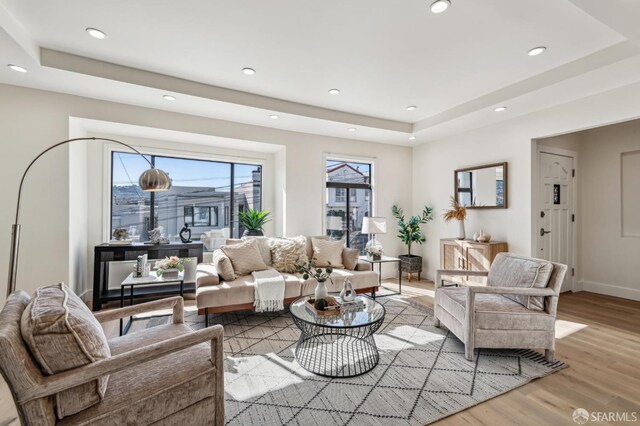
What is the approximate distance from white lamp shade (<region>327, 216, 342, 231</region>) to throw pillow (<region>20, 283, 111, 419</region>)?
4.34 meters

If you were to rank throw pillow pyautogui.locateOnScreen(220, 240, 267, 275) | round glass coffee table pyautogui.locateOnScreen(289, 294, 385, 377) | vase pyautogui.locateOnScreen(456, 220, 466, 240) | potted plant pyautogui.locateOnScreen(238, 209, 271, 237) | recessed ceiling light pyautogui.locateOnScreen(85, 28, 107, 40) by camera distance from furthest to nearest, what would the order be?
potted plant pyautogui.locateOnScreen(238, 209, 271, 237) → vase pyautogui.locateOnScreen(456, 220, 466, 240) → throw pillow pyautogui.locateOnScreen(220, 240, 267, 275) → recessed ceiling light pyautogui.locateOnScreen(85, 28, 107, 40) → round glass coffee table pyautogui.locateOnScreen(289, 294, 385, 377)

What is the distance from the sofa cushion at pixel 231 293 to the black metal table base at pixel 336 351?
2.31 feet

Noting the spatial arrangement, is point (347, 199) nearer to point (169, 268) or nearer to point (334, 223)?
point (334, 223)

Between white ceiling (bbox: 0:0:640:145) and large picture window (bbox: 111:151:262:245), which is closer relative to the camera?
white ceiling (bbox: 0:0:640:145)

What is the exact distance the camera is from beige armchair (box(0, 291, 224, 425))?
1.19 metres

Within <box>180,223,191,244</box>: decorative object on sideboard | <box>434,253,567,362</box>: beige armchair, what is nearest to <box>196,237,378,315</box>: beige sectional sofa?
<box>180,223,191,244</box>: decorative object on sideboard

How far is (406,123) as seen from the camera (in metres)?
5.10

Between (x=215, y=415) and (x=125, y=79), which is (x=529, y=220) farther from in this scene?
Answer: (x=125, y=79)

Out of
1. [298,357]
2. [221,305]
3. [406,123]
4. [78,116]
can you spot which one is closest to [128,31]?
[78,116]

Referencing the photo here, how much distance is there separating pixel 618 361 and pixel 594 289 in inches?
108

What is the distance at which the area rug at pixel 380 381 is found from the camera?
76.8 inches

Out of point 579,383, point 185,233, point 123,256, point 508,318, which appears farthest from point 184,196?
point 579,383

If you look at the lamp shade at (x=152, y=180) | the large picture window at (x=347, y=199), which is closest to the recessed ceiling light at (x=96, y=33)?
the lamp shade at (x=152, y=180)

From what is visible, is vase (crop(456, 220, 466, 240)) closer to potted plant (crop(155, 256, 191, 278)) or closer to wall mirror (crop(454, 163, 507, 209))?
wall mirror (crop(454, 163, 507, 209))
